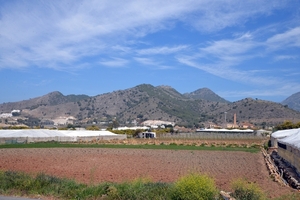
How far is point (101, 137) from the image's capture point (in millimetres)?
95250

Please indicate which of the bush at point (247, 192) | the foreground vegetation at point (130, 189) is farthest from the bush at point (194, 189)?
the bush at point (247, 192)

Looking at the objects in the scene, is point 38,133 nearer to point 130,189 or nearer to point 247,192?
point 130,189

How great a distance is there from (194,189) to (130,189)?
11.4 ft

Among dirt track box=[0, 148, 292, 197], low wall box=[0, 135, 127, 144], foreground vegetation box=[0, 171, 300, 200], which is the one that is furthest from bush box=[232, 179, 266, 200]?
low wall box=[0, 135, 127, 144]

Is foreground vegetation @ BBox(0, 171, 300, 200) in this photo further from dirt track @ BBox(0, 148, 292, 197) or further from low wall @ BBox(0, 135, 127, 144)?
low wall @ BBox(0, 135, 127, 144)

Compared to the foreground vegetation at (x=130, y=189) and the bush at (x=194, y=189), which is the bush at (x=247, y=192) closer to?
the foreground vegetation at (x=130, y=189)

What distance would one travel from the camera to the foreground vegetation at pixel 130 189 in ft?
39.3

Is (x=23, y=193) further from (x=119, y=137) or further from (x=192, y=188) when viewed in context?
(x=119, y=137)

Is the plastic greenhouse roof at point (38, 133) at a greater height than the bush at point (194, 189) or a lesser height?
greater

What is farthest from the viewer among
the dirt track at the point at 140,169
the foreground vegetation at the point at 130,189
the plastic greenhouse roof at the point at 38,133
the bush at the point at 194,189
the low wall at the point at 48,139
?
the plastic greenhouse roof at the point at 38,133

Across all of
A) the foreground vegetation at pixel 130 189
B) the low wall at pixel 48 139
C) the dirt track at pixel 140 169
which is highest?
the low wall at pixel 48 139

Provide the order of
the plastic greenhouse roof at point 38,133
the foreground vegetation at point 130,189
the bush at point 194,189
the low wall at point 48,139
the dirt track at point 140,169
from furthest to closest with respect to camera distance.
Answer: the plastic greenhouse roof at point 38,133, the low wall at point 48,139, the dirt track at point 140,169, the foreground vegetation at point 130,189, the bush at point 194,189

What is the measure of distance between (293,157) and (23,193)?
917 inches

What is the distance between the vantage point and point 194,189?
38.7 ft
